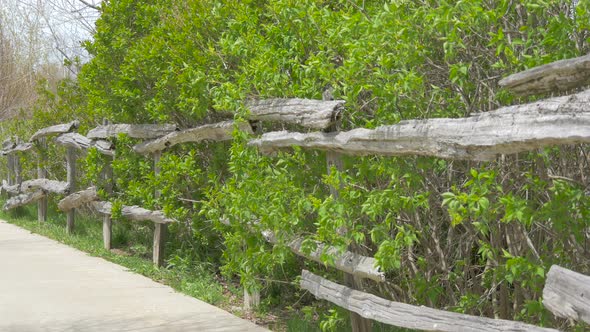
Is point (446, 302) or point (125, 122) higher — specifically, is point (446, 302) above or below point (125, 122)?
below

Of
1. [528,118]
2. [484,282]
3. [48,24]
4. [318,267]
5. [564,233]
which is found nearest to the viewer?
[528,118]

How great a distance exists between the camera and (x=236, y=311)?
7445 millimetres

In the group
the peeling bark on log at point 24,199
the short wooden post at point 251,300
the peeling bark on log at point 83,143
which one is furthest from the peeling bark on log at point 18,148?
the short wooden post at point 251,300

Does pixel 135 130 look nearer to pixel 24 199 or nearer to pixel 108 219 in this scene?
pixel 108 219

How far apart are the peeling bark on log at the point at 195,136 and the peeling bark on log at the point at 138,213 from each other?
71 cm

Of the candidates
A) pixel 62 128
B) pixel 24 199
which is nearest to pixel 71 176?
pixel 62 128

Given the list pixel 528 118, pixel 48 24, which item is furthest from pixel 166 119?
pixel 48 24

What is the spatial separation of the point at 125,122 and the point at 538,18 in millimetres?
6808

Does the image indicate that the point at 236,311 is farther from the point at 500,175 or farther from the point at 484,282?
the point at 500,175

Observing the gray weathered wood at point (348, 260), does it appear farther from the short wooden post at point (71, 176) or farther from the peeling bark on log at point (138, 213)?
the short wooden post at point (71, 176)

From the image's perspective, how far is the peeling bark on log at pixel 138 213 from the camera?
9.59 meters

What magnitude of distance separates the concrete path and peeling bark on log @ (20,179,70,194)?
9.65 feet

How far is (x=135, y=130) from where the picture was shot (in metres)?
10.3

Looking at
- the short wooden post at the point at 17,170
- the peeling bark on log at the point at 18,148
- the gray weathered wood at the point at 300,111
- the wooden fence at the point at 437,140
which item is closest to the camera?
the wooden fence at the point at 437,140
